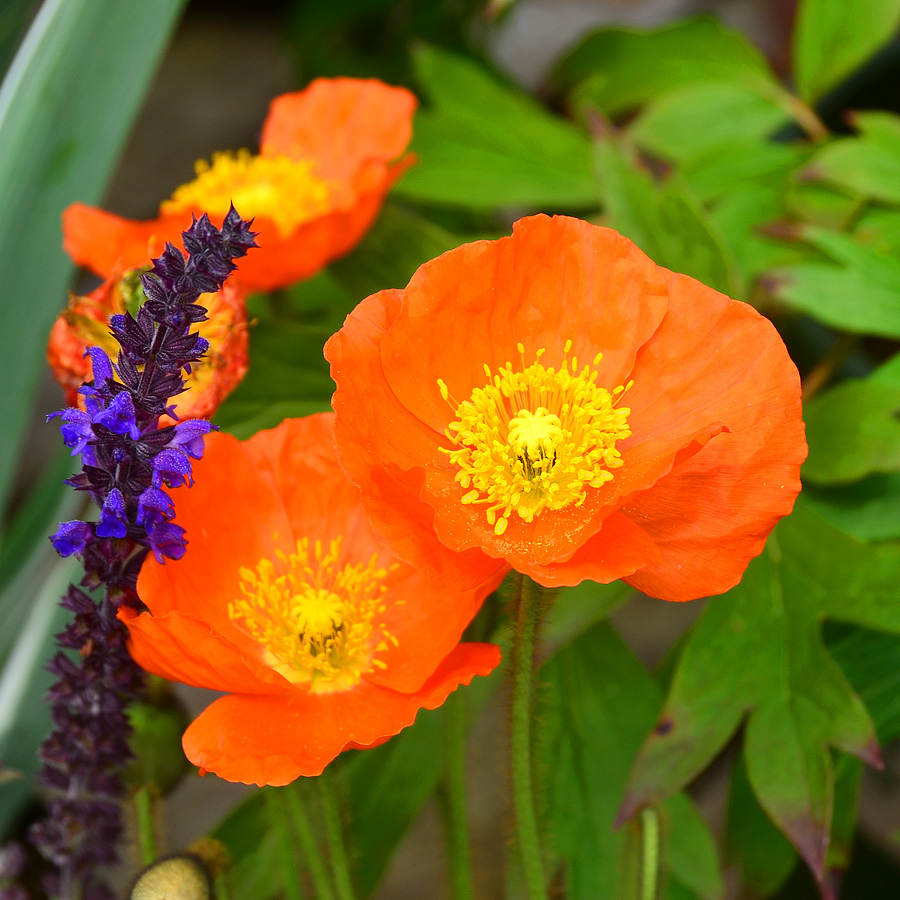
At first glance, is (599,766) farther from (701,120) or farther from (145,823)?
(701,120)

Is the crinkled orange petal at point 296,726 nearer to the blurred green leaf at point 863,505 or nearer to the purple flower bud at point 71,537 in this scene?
the purple flower bud at point 71,537

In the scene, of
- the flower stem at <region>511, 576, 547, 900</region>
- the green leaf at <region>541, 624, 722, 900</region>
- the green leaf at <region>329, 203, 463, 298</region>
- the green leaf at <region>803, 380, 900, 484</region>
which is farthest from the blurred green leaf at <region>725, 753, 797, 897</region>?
the green leaf at <region>329, 203, 463, 298</region>

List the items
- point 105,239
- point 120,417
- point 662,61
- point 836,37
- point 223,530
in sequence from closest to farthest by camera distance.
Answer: point 120,417, point 223,530, point 105,239, point 836,37, point 662,61

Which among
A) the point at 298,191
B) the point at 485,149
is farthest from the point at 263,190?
the point at 485,149

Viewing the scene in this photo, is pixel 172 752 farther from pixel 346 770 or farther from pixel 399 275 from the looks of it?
pixel 399 275

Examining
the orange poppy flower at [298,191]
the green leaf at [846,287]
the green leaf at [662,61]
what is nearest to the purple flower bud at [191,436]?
the orange poppy flower at [298,191]
